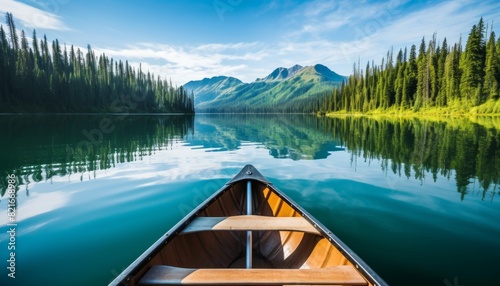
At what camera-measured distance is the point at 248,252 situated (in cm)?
532

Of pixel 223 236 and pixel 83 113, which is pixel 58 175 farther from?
pixel 83 113

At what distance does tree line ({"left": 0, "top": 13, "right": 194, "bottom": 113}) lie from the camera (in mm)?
84625

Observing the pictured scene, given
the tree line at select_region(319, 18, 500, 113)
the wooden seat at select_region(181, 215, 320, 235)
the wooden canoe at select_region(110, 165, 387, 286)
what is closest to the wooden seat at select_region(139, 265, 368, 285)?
the wooden canoe at select_region(110, 165, 387, 286)

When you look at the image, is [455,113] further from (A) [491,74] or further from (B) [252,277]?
(B) [252,277]

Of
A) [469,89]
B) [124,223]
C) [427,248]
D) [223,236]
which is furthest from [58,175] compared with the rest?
[469,89]

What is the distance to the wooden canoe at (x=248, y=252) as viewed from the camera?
383 cm

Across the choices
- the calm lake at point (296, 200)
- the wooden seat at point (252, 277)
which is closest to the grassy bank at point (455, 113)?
the calm lake at point (296, 200)

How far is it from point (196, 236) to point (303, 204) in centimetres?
509

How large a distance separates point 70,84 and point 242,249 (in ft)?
379

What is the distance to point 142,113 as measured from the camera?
133750 millimetres

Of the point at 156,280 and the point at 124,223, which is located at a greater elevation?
the point at 156,280

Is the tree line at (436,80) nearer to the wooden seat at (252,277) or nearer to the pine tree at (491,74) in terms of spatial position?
the pine tree at (491,74)

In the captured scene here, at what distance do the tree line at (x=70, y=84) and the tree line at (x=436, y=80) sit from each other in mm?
98196

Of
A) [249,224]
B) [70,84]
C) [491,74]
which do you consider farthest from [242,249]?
[70,84]
